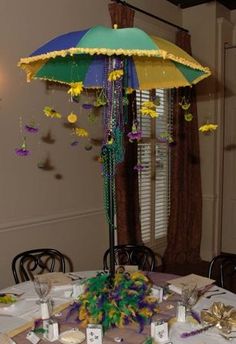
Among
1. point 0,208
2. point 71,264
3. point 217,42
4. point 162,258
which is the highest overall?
point 217,42

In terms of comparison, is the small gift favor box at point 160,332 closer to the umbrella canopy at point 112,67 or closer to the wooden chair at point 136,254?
the umbrella canopy at point 112,67

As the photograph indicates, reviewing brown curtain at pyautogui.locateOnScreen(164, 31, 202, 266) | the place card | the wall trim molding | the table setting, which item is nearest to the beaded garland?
the table setting

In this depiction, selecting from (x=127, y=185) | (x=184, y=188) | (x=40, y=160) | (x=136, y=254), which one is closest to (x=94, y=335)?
(x=136, y=254)

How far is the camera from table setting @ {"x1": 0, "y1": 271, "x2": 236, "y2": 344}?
1.72 m

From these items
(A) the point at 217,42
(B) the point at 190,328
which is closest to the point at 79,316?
(B) the point at 190,328

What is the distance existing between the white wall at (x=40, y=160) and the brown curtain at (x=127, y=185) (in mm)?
177

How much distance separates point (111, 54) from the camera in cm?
167

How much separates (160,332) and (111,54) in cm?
123

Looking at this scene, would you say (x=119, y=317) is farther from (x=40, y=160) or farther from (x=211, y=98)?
(x=211, y=98)

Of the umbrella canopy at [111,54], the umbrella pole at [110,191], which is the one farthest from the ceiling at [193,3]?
the umbrella pole at [110,191]

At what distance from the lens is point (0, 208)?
3174 millimetres

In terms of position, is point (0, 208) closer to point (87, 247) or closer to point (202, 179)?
point (87, 247)

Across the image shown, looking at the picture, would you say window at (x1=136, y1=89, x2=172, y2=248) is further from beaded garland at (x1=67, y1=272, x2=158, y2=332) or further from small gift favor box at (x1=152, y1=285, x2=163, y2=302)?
beaded garland at (x1=67, y1=272, x2=158, y2=332)

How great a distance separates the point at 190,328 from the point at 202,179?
147 inches
